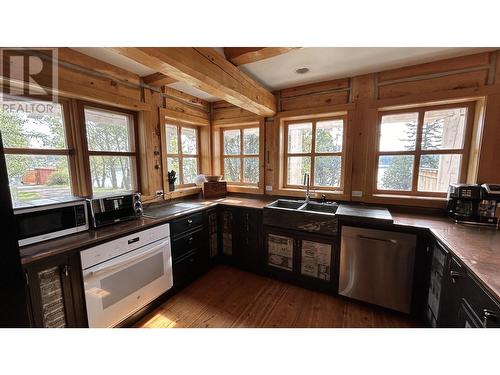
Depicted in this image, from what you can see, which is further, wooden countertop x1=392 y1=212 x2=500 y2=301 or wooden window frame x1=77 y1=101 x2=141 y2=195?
wooden window frame x1=77 y1=101 x2=141 y2=195

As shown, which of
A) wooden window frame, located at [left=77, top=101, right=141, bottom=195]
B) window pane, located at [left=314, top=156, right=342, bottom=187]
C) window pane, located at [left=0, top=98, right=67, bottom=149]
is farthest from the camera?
window pane, located at [left=314, top=156, right=342, bottom=187]

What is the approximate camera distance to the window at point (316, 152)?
259cm

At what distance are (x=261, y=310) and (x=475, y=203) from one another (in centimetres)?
219

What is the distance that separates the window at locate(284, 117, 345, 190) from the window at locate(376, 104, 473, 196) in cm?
46

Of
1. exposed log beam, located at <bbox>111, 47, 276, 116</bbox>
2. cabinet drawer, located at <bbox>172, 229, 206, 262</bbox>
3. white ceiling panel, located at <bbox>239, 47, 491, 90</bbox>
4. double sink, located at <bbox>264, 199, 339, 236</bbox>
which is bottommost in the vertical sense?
cabinet drawer, located at <bbox>172, 229, 206, 262</bbox>

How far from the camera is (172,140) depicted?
2.91 m

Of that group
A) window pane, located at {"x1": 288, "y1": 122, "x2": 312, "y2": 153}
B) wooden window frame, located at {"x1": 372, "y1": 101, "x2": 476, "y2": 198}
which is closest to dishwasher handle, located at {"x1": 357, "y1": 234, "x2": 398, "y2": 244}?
wooden window frame, located at {"x1": 372, "y1": 101, "x2": 476, "y2": 198}

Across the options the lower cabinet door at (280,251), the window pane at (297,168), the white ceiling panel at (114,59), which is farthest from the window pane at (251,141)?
the white ceiling panel at (114,59)

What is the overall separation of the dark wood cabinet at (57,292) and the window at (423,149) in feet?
9.96

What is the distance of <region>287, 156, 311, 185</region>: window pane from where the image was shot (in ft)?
9.29

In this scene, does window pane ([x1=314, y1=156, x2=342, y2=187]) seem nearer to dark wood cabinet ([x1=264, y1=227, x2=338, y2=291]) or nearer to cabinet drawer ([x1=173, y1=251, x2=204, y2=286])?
dark wood cabinet ([x1=264, y1=227, x2=338, y2=291])

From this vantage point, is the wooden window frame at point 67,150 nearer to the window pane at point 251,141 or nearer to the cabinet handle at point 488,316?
the window pane at point 251,141
